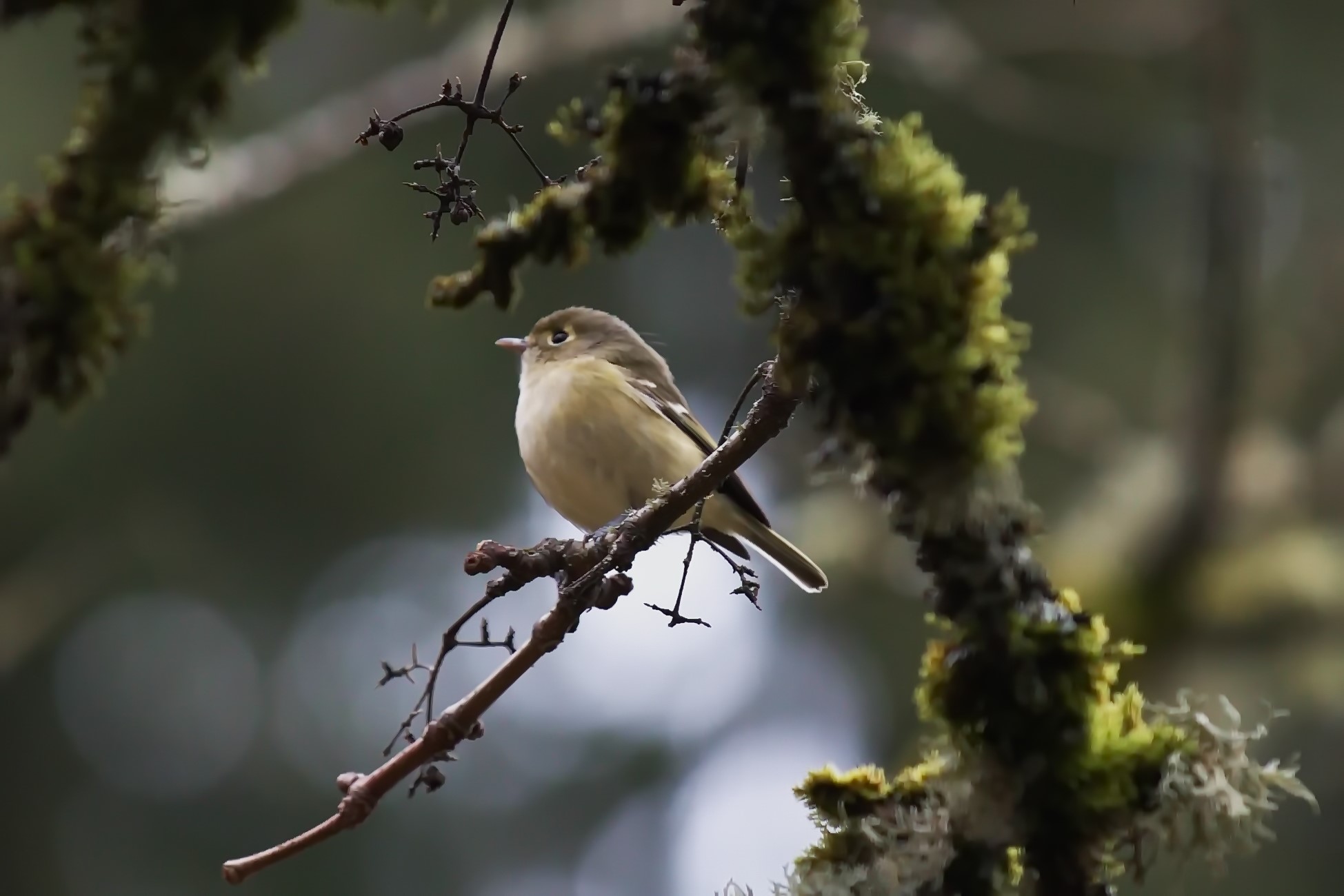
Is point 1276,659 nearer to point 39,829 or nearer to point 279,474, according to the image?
point 279,474

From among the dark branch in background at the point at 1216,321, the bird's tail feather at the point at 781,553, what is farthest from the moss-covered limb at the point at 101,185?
the dark branch in background at the point at 1216,321

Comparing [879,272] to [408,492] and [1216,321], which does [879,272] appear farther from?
[408,492]

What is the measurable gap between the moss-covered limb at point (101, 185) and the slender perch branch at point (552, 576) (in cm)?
64

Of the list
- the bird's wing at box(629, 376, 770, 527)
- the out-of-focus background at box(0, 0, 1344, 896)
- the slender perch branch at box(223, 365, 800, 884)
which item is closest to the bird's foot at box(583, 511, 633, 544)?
the slender perch branch at box(223, 365, 800, 884)

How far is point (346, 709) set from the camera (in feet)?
32.0

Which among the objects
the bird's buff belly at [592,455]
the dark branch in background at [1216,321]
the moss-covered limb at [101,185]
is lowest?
the moss-covered limb at [101,185]

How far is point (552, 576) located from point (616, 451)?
5.91 ft

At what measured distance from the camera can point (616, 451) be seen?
393cm

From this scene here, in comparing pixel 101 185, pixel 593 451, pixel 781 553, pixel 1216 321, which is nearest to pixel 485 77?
pixel 101 185

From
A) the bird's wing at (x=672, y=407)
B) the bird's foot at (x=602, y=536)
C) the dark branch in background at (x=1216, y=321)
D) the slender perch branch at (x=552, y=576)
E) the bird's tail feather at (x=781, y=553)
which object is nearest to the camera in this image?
the slender perch branch at (x=552, y=576)

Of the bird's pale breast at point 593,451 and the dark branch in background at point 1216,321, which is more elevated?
the dark branch in background at point 1216,321

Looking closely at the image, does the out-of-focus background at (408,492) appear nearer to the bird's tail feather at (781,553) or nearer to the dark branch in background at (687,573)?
the bird's tail feather at (781,553)

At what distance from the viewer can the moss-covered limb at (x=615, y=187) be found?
1.32 metres

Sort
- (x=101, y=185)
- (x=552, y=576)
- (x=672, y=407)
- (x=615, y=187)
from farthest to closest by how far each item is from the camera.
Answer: (x=672, y=407)
(x=552, y=576)
(x=615, y=187)
(x=101, y=185)
